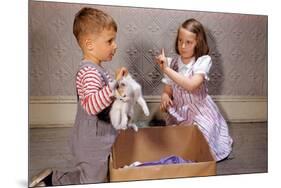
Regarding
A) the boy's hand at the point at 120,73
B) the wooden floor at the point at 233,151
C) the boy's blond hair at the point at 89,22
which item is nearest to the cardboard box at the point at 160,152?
the wooden floor at the point at 233,151

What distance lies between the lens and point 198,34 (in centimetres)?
180

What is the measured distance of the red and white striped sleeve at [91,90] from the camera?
5.47ft

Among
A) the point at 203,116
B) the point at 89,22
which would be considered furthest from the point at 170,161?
the point at 89,22

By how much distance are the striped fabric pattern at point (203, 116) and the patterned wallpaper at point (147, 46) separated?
0.06 m

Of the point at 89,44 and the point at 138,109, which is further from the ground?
the point at 89,44

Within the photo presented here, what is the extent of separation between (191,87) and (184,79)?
0.15ft

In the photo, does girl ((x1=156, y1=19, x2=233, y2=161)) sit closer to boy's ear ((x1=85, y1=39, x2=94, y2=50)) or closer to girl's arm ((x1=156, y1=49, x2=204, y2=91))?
girl's arm ((x1=156, y1=49, x2=204, y2=91))

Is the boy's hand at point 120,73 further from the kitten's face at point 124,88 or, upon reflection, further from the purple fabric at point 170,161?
the purple fabric at point 170,161

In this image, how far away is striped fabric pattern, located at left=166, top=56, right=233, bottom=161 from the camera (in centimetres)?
178

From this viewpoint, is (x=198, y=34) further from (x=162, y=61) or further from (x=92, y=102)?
(x=92, y=102)

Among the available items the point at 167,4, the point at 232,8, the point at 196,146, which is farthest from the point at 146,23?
the point at 196,146

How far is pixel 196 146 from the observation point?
1809mm

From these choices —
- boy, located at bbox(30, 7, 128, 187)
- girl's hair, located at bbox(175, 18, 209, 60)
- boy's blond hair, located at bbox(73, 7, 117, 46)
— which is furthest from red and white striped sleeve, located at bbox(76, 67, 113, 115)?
girl's hair, located at bbox(175, 18, 209, 60)

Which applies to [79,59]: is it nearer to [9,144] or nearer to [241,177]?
[9,144]
